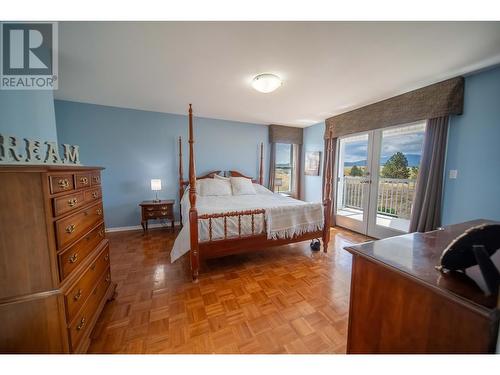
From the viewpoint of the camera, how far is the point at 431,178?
2.37 meters

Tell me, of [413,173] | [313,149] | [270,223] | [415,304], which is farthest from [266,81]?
[313,149]

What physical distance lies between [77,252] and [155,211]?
2301 mm

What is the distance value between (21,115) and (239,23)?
191 centimetres

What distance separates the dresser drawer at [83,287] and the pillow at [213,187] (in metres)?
2.00

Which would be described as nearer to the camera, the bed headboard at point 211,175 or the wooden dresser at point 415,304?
the wooden dresser at point 415,304

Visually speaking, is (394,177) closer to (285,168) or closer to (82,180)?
(285,168)

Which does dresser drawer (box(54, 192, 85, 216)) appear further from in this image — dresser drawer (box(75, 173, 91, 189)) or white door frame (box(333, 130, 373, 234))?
white door frame (box(333, 130, 373, 234))

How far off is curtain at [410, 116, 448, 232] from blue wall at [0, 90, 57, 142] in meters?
4.23

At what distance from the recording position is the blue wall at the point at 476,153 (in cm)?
197

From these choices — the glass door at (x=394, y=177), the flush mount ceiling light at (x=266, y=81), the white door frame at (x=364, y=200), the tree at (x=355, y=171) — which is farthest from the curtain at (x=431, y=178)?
the flush mount ceiling light at (x=266, y=81)

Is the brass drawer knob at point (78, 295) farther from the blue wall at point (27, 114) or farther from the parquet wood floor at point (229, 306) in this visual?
the blue wall at point (27, 114)

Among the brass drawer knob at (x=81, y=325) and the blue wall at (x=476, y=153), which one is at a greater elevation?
the blue wall at (x=476, y=153)

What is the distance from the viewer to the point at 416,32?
1432mm
